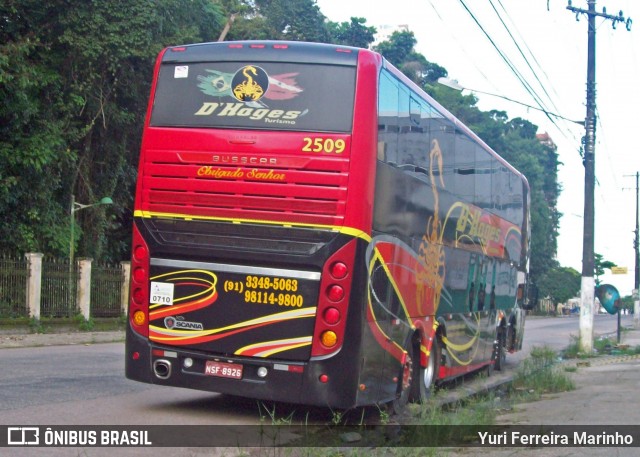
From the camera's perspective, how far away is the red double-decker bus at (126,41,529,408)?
8.94 meters

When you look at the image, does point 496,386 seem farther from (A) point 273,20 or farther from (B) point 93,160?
(A) point 273,20

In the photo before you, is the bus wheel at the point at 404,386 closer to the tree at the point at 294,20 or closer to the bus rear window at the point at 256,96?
the bus rear window at the point at 256,96

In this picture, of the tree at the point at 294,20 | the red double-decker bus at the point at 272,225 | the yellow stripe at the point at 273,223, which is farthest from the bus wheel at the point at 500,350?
the tree at the point at 294,20

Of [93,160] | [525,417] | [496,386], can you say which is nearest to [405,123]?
[525,417]

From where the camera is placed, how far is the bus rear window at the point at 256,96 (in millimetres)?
9203

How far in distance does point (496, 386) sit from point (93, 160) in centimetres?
2049

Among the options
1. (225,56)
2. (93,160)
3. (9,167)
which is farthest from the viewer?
(93,160)

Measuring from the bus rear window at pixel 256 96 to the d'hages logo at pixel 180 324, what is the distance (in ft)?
6.93

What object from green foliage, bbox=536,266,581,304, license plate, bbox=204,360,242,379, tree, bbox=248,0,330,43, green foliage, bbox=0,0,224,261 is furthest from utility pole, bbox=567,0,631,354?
green foliage, bbox=536,266,581,304

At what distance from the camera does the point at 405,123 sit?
1059 cm

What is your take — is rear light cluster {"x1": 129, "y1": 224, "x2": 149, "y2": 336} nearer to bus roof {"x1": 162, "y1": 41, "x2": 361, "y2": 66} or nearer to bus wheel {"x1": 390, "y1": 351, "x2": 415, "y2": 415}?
bus roof {"x1": 162, "y1": 41, "x2": 361, "y2": 66}

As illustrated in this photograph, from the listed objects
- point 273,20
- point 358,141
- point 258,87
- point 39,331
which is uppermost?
point 273,20

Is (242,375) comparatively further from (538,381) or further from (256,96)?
(538,381)

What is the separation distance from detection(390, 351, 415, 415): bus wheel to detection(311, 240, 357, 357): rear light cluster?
6.75ft
